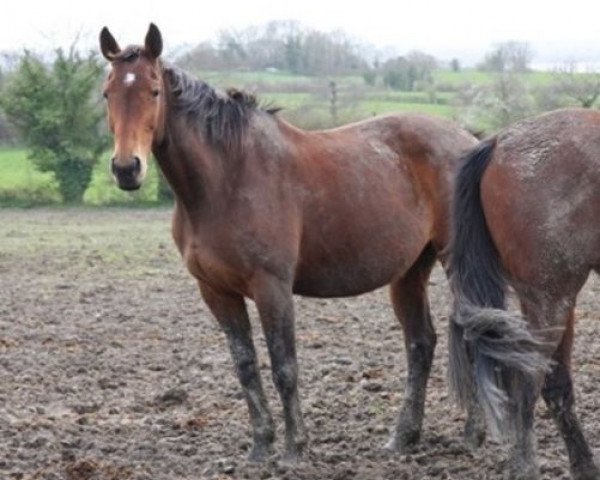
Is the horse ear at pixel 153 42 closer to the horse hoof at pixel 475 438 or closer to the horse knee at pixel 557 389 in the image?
the horse knee at pixel 557 389

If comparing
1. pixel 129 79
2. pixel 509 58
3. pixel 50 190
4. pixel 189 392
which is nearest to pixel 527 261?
pixel 129 79

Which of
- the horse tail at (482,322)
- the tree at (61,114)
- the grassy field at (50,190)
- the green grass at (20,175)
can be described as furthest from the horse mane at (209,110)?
the green grass at (20,175)

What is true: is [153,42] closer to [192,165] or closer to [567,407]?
[192,165]

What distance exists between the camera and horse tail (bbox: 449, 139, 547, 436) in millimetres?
4934

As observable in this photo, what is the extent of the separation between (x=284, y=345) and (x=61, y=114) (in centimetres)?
2945

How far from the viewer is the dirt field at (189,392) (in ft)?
19.3

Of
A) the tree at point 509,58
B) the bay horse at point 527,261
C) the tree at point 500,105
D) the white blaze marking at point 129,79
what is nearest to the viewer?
the bay horse at point 527,261

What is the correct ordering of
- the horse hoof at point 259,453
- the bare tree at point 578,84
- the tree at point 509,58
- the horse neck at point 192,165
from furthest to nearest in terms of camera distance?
the tree at point 509,58 < the bare tree at point 578,84 < the horse hoof at point 259,453 < the horse neck at point 192,165

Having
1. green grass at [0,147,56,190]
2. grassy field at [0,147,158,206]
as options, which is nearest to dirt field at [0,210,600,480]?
grassy field at [0,147,158,206]

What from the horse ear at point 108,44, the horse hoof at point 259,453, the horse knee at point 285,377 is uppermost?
the horse ear at point 108,44

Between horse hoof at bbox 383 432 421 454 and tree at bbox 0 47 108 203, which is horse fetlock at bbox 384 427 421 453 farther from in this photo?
tree at bbox 0 47 108 203

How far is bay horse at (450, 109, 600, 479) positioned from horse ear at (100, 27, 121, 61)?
2026mm

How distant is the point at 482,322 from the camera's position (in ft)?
16.6

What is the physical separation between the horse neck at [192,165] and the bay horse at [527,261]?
4.39ft
